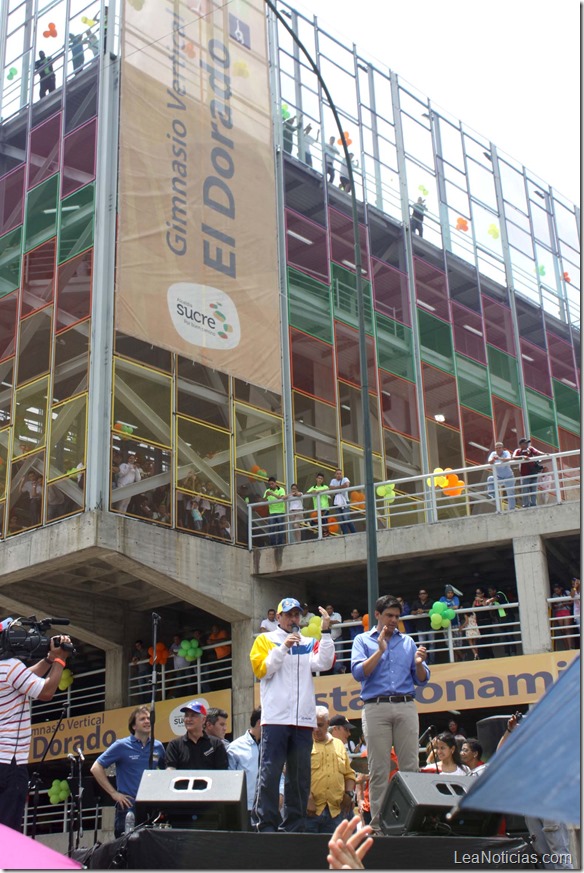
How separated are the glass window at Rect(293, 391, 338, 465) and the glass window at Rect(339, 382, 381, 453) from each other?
2.02ft

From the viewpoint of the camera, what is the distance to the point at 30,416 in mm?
22891

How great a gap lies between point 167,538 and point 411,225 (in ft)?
45.1

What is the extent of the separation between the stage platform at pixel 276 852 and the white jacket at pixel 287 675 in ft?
6.98

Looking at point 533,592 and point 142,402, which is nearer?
point 533,592

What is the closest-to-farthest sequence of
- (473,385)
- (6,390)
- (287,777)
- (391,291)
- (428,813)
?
1. (428,813)
2. (287,777)
3. (6,390)
4. (391,291)
5. (473,385)

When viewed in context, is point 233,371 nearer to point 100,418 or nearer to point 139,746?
point 100,418

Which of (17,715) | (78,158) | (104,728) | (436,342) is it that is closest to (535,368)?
(436,342)

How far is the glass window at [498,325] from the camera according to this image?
1287 inches

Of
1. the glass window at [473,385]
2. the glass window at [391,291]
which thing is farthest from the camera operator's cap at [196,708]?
the glass window at [473,385]

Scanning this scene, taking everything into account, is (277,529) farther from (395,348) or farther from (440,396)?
(440,396)

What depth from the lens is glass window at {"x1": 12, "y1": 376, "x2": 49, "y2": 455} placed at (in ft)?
74.3

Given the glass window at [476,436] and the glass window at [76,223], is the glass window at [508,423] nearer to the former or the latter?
the glass window at [476,436]

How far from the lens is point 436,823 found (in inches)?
263

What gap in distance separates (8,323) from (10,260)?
1595 millimetres
